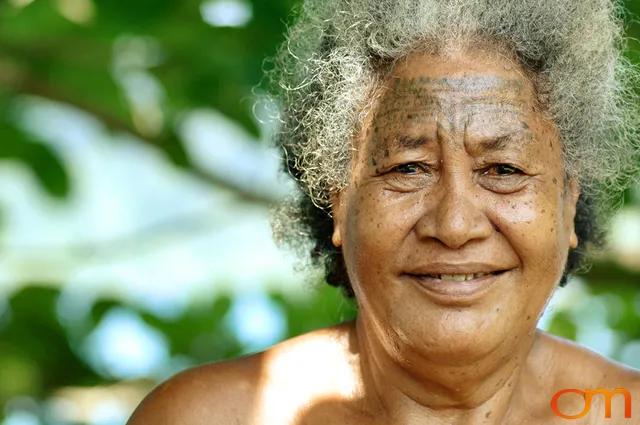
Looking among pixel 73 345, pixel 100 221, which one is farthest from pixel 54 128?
pixel 100 221

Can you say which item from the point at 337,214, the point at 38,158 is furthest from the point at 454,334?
the point at 38,158

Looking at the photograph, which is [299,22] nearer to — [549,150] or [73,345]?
[549,150]

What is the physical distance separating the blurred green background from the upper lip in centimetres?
128

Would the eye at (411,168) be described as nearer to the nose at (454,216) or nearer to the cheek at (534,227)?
the nose at (454,216)

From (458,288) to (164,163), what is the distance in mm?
3150

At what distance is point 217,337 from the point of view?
5.66m

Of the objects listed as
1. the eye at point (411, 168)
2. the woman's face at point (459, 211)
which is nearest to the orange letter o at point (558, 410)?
the woman's face at point (459, 211)

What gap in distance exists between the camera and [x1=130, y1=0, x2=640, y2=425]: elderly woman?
2.93 meters

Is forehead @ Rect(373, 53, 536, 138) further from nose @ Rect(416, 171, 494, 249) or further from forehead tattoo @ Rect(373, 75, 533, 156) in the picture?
nose @ Rect(416, 171, 494, 249)

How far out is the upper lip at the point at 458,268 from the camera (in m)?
2.90

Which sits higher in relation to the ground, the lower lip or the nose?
the nose

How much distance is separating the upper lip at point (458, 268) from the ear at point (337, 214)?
0.36 metres

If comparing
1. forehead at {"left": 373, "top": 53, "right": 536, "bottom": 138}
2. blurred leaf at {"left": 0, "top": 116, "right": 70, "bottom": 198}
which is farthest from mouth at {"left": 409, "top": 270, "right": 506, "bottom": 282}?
blurred leaf at {"left": 0, "top": 116, "right": 70, "bottom": 198}

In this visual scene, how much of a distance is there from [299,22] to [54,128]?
2.52 metres
